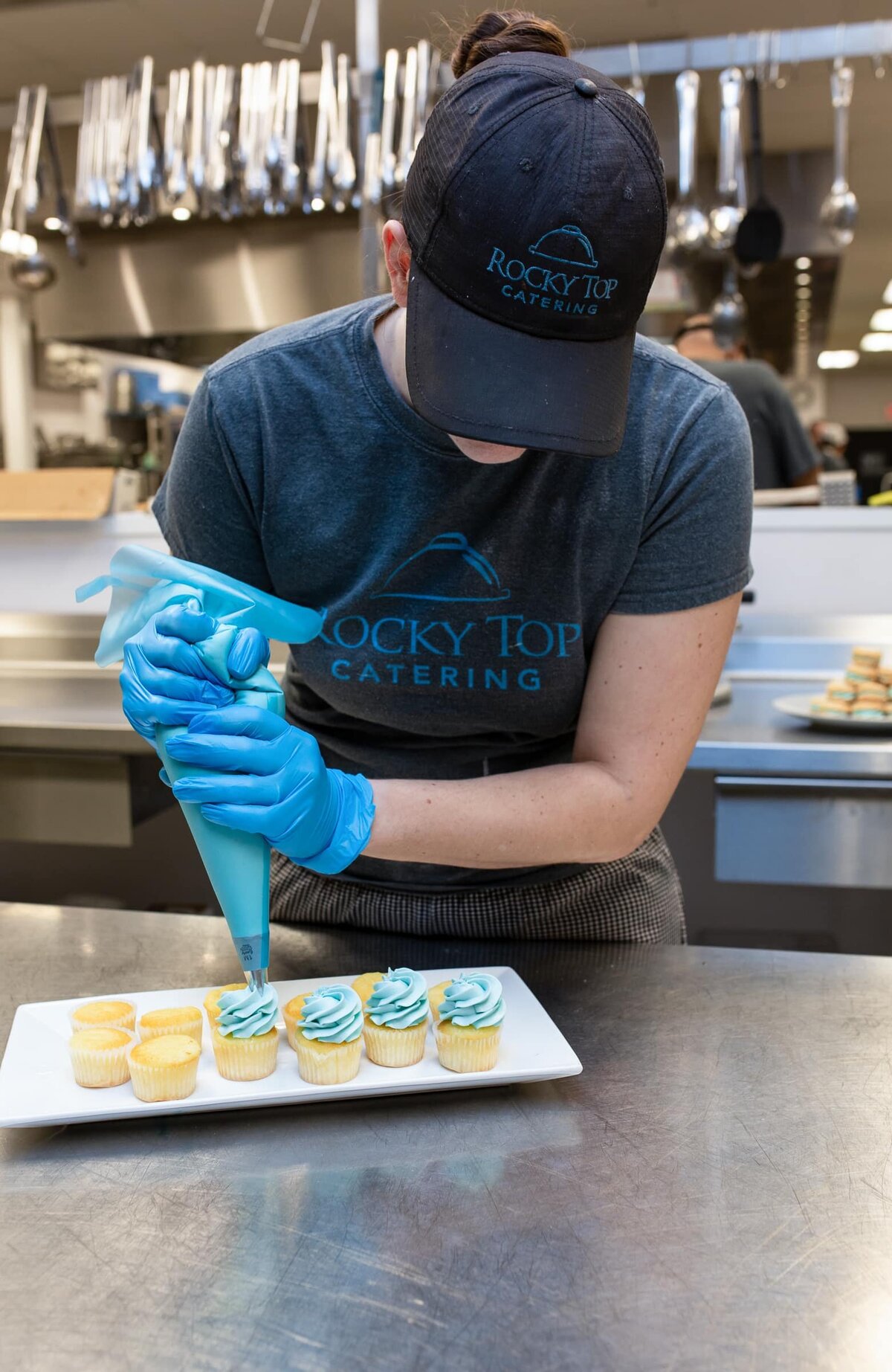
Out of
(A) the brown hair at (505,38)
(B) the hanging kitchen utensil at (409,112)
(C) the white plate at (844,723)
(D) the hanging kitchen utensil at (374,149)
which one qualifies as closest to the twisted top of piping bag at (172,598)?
(A) the brown hair at (505,38)

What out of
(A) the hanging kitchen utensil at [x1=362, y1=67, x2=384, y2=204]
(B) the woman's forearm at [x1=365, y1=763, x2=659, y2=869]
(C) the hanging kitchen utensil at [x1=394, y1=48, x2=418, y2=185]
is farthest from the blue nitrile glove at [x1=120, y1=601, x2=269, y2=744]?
(C) the hanging kitchen utensil at [x1=394, y1=48, x2=418, y2=185]

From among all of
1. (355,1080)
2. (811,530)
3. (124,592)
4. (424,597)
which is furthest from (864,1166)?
(811,530)

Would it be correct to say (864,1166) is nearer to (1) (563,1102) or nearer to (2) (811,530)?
(1) (563,1102)

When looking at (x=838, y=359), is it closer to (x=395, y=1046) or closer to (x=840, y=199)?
(x=840, y=199)

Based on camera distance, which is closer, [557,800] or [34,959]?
[557,800]

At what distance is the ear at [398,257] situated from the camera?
95 cm

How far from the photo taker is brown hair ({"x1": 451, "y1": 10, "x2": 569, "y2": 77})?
1.00 metres

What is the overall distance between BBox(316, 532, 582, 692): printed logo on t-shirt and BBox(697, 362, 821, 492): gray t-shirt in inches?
88.6

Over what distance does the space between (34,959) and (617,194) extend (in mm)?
920

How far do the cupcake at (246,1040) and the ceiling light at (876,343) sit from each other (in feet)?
38.6

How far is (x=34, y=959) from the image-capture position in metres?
1.22

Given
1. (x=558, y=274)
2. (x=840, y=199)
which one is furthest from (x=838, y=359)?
(x=558, y=274)

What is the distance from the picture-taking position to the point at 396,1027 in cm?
96

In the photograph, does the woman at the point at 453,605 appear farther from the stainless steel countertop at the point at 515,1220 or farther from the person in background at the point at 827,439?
the person in background at the point at 827,439
